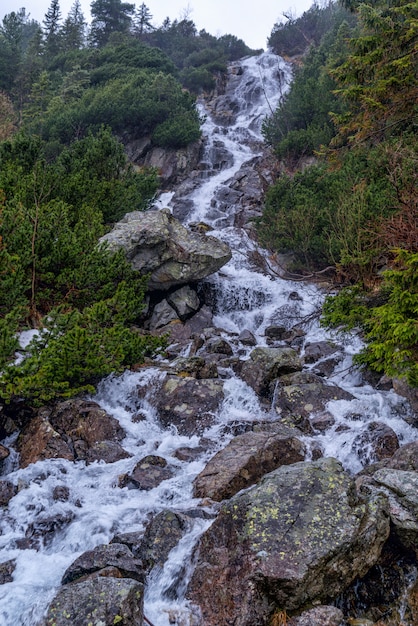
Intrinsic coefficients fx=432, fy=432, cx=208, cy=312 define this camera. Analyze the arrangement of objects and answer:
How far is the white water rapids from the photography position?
4.49 meters

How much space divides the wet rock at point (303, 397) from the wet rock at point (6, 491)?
4.81 metres

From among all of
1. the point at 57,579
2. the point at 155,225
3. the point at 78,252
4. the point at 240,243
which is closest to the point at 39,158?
the point at 155,225

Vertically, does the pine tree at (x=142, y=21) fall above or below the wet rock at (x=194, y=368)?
above

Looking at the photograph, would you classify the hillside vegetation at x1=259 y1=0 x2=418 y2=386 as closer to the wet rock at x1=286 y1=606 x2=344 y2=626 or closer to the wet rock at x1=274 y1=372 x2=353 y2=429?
the wet rock at x1=274 y1=372 x2=353 y2=429

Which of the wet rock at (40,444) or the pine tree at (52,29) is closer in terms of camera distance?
the wet rock at (40,444)

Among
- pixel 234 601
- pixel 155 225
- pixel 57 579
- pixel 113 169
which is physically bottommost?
pixel 57 579

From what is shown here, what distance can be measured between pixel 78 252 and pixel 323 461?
24.1ft

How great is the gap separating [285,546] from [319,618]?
2.03ft

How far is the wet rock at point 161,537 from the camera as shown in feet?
15.4

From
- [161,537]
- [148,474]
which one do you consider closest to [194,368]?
[148,474]

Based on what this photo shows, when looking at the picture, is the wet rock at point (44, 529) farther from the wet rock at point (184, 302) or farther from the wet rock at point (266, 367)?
the wet rock at point (184, 302)

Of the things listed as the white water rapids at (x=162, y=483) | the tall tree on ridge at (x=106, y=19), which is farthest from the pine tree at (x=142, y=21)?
the white water rapids at (x=162, y=483)

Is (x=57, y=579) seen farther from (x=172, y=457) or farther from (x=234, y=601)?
(x=172, y=457)

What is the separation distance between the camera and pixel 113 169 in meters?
16.7
